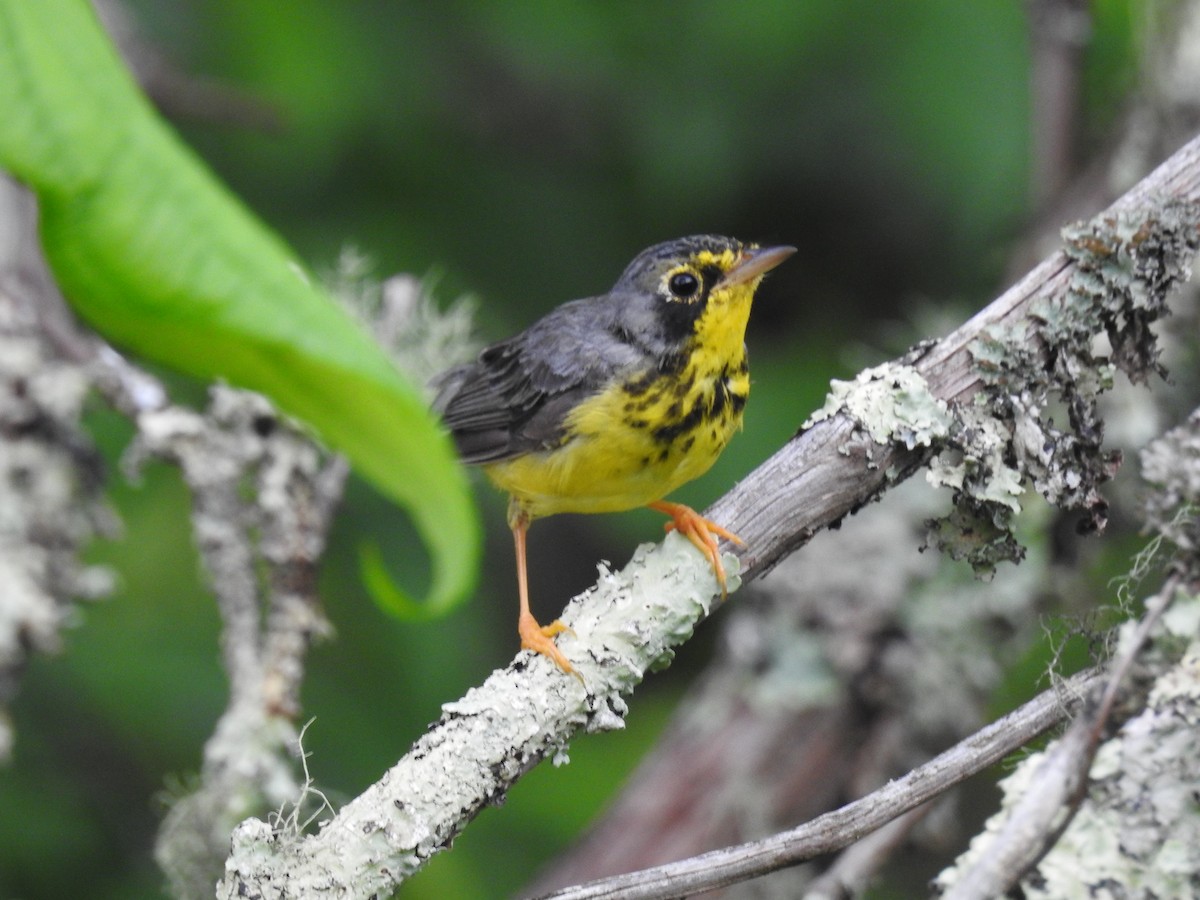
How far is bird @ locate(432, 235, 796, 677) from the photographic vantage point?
9.70 ft

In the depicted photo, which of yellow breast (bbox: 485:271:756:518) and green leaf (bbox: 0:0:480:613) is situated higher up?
yellow breast (bbox: 485:271:756:518)

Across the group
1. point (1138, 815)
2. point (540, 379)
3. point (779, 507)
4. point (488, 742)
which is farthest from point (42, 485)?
point (1138, 815)

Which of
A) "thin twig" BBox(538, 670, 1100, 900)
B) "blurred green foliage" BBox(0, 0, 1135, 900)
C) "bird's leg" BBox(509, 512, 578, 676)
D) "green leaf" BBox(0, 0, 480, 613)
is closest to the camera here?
"green leaf" BBox(0, 0, 480, 613)

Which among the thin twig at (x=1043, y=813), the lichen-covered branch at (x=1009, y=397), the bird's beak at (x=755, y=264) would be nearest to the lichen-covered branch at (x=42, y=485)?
the bird's beak at (x=755, y=264)

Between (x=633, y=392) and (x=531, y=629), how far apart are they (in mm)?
617

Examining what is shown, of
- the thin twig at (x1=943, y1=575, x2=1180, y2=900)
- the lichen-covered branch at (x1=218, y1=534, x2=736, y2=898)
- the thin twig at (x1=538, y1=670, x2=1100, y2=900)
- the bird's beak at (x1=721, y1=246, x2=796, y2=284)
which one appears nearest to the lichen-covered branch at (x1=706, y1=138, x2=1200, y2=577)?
the lichen-covered branch at (x1=218, y1=534, x2=736, y2=898)

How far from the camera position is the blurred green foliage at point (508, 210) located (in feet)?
13.6

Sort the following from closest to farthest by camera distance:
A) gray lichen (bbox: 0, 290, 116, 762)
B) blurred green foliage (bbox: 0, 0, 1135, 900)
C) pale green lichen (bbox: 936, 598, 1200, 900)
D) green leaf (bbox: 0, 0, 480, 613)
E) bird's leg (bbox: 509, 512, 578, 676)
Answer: green leaf (bbox: 0, 0, 480, 613)
pale green lichen (bbox: 936, 598, 1200, 900)
bird's leg (bbox: 509, 512, 578, 676)
gray lichen (bbox: 0, 290, 116, 762)
blurred green foliage (bbox: 0, 0, 1135, 900)

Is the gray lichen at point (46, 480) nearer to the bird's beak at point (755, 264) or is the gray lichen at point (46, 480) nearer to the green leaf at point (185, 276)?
the bird's beak at point (755, 264)

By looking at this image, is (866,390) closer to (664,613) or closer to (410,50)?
(664,613)

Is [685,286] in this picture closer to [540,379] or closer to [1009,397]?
[540,379]

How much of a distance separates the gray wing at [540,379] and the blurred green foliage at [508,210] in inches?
40.3

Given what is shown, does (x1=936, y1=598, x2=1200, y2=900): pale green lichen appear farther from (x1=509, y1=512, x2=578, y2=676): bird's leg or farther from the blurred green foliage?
the blurred green foliage

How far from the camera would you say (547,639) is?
2.36 metres
